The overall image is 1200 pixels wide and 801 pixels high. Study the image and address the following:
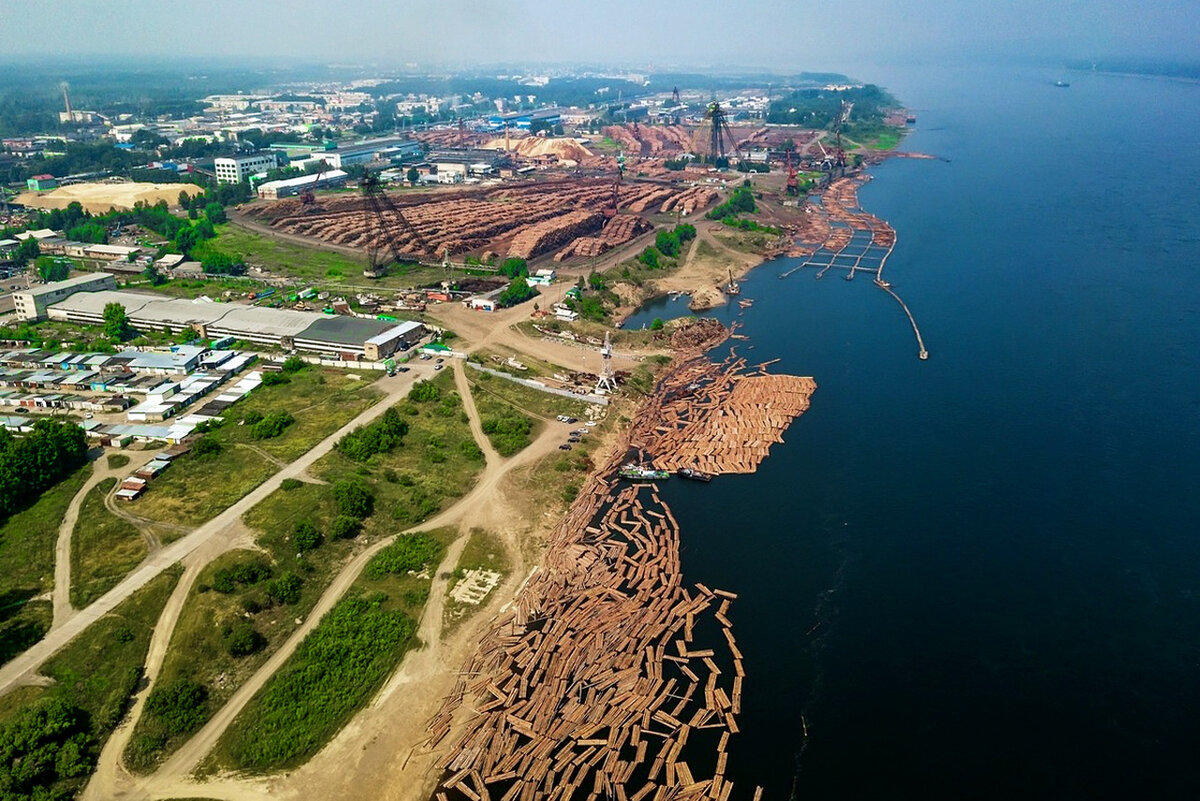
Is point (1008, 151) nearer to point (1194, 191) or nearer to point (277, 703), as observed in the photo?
point (1194, 191)

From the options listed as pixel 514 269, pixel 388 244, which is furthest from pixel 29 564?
pixel 388 244

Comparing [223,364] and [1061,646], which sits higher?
[223,364]

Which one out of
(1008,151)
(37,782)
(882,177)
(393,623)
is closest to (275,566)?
(393,623)

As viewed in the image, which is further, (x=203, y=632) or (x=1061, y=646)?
(x=1061, y=646)

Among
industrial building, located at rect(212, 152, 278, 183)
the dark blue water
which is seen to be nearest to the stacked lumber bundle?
the dark blue water

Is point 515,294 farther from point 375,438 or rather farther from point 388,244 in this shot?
point 375,438

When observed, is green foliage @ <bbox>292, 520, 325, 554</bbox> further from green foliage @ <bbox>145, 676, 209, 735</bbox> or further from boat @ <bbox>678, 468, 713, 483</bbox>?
boat @ <bbox>678, 468, 713, 483</bbox>
